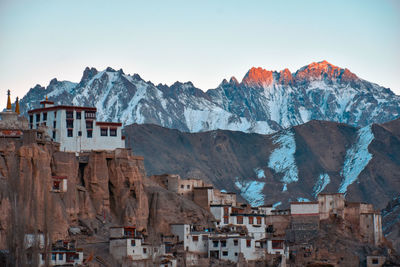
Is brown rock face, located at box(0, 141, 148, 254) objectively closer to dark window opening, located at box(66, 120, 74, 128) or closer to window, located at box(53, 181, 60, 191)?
window, located at box(53, 181, 60, 191)

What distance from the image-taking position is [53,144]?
10431 centimetres

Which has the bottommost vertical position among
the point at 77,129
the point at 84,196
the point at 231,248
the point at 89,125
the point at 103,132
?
the point at 231,248

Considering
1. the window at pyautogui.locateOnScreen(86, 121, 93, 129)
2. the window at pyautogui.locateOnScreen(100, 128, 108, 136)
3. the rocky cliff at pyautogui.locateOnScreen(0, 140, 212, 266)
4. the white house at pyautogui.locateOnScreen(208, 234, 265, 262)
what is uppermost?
the window at pyautogui.locateOnScreen(86, 121, 93, 129)

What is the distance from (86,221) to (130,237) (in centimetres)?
747

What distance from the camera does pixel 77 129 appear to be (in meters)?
110

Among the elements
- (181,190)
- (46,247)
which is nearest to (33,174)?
(46,247)

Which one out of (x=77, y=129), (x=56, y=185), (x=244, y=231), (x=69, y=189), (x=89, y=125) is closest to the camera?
(x=56, y=185)

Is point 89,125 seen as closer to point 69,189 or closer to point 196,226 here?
point 69,189

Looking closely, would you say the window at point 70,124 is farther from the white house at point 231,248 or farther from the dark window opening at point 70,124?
the white house at point 231,248

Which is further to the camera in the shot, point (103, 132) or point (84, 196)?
point (103, 132)

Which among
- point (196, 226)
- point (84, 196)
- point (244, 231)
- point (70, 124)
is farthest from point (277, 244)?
point (70, 124)

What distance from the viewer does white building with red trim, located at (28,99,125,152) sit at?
108688 mm

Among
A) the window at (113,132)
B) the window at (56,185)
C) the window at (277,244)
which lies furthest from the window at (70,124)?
the window at (277,244)

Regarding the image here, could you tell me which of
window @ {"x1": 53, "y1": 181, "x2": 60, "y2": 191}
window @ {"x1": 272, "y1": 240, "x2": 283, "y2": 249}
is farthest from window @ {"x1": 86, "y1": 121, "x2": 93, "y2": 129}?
window @ {"x1": 272, "y1": 240, "x2": 283, "y2": 249}
